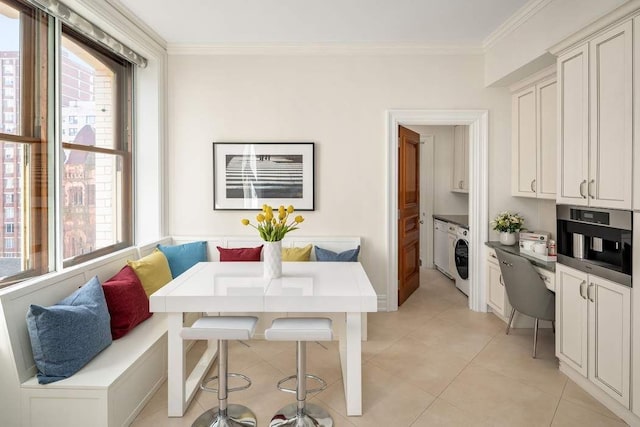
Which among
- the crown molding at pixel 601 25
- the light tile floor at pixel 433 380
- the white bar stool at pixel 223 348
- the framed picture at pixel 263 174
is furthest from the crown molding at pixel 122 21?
the crown molding at pixel 601 25

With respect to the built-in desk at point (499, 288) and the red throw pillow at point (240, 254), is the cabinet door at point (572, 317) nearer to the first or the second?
the built-in desk at point (499, 288)

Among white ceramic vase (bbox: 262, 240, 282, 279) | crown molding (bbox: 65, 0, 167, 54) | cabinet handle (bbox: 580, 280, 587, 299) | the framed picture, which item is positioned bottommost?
cabinet handle (bbox: 580, 280, 587, 299)

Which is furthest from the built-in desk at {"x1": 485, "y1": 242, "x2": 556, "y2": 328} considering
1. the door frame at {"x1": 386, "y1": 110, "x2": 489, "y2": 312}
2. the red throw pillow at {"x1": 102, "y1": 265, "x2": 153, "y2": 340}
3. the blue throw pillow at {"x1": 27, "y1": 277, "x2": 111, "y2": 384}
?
the blue throw pillow at {"x1": 27, "y1": 277, "x2": 111, "y2": 384}

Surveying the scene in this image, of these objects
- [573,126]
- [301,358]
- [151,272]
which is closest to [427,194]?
[573,126]

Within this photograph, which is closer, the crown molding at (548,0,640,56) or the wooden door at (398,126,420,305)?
the crown molding at (548,0,640,56)

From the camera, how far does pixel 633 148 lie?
7.25ft

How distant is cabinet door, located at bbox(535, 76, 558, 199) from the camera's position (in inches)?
136

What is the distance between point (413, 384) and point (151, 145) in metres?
3.25

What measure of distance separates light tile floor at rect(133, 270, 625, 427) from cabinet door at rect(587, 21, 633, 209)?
1284mm

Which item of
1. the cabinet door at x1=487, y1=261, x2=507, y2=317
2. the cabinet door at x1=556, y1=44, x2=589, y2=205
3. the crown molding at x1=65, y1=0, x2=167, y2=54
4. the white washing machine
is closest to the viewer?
the cabinet door at x1=556, y1=44, x2=589, y2=205

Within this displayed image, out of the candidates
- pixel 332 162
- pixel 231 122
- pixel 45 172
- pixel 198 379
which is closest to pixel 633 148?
pixel 332 162

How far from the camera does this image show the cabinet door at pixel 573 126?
257 cm

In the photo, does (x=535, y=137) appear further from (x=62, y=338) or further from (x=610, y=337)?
(x=62, y=338)

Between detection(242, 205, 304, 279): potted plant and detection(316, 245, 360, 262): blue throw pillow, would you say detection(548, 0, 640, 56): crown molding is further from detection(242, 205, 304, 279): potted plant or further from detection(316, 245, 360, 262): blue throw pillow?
detection(316, 245, 360, 262): blue throw pillow
